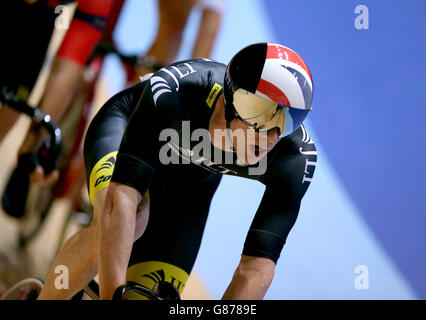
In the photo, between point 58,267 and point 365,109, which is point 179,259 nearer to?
point 58,267

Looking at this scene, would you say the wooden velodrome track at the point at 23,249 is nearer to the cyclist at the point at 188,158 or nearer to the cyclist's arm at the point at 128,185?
the cyclist at the point at 188,158

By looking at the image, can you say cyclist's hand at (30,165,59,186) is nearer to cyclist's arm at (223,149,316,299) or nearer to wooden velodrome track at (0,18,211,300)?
wooden velodrome track at (0,18,211,300)

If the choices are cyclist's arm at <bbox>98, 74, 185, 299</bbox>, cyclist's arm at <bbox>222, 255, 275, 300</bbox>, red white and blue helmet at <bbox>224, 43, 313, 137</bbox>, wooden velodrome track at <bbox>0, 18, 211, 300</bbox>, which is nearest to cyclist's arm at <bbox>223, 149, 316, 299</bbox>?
cyclist's arm at <bbox>222, 255, 275, 300</bbox>

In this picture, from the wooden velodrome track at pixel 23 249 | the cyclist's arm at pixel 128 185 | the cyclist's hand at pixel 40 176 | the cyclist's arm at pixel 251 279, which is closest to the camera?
the cyclist's arm at pixel 128 185

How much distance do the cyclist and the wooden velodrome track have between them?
128 centimetres

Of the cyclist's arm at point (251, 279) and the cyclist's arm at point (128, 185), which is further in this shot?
the cyclist's arm at point (251, 279)

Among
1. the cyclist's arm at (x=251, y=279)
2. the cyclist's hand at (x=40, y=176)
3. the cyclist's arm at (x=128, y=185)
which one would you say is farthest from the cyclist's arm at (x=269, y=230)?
the cyclist's hand at (x=40, y=176)

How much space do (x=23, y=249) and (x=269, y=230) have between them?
255 cm

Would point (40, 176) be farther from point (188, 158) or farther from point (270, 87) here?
point (270, 87)

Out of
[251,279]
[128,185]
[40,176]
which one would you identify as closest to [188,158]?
[128,185]

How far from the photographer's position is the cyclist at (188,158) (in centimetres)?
195

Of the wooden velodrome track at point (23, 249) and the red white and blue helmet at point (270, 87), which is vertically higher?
the red white and blue helmet at point (270, 87)
